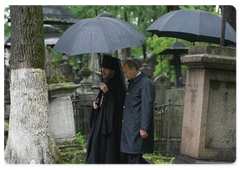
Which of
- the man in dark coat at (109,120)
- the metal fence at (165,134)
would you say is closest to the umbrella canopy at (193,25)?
the man in dark coat at (109,120)

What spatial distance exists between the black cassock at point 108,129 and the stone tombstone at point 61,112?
1.86m

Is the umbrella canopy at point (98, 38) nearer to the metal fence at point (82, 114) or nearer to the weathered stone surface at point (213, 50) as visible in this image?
the weathered stone surface at point (213, 50)

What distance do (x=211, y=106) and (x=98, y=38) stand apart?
203cm

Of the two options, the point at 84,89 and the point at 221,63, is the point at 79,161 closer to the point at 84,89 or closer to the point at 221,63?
the point at 221,63

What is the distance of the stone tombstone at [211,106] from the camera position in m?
4.98

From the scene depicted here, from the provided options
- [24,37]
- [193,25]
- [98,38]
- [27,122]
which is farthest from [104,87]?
[193,25]

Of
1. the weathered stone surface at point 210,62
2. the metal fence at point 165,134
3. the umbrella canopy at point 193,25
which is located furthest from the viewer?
the metal fence at point 165,134

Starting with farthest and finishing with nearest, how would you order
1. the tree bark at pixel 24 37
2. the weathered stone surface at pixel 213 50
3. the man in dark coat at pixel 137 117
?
the tree bark at pixel 24 37 → the weathered stone surface at pixel 213 50 → the man in dark coat at pixel 137 117

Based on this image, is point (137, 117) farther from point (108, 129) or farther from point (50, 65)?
point (50, 65)

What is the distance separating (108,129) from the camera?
5.11 meters

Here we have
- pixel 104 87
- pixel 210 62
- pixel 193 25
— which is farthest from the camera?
pixel 193 25

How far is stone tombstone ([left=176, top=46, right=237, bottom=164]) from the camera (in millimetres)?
4977

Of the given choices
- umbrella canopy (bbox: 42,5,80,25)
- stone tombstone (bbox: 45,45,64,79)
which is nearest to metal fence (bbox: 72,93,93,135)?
stone tombstone (bbox: 45,45,64,79)

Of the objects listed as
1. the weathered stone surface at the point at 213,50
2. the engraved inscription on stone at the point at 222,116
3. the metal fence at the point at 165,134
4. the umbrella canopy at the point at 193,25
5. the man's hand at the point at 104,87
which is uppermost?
the umbrella canopy at the point at 193,25
